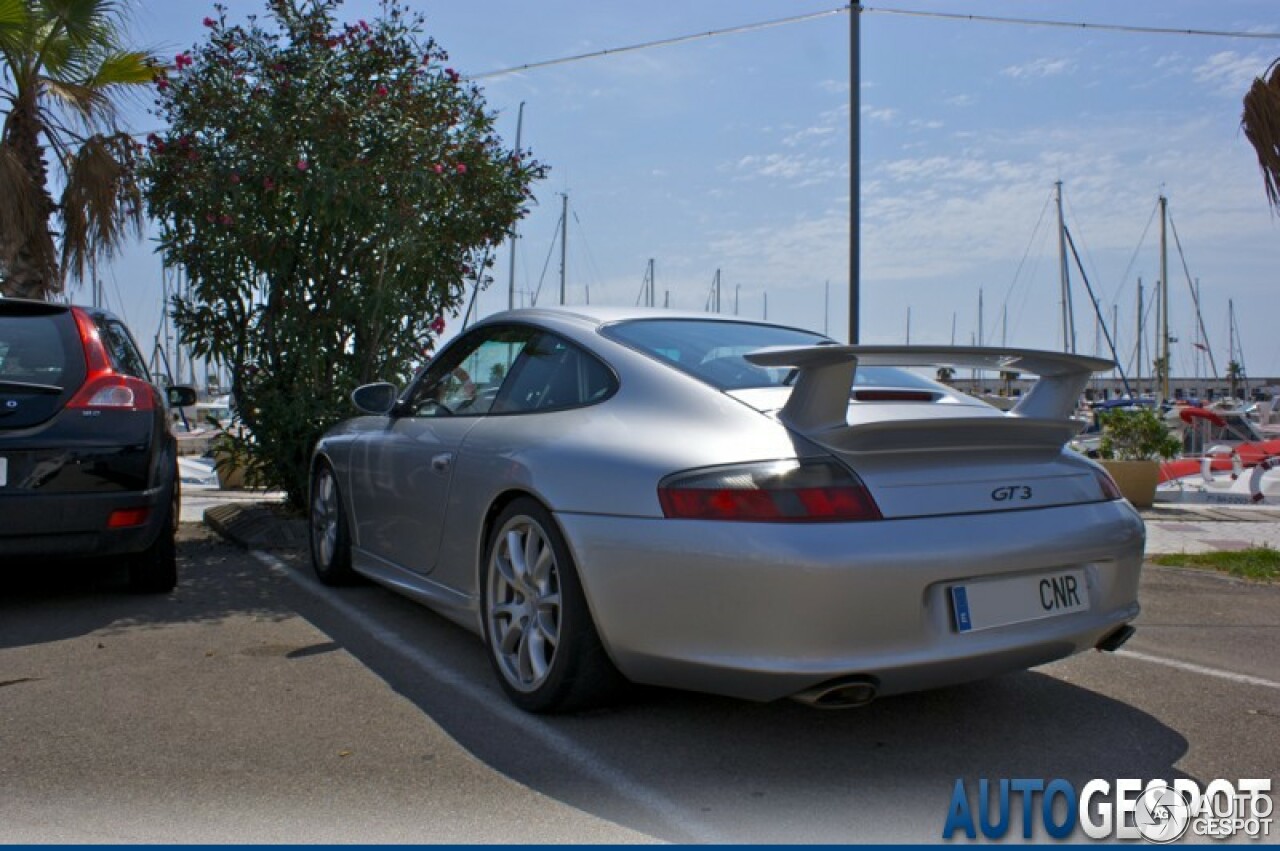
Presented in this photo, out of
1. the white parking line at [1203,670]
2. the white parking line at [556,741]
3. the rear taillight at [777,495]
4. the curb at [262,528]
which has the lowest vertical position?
the white parking line at [556,741]

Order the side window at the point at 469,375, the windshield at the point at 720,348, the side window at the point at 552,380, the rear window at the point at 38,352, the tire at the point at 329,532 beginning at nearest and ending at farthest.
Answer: the windshield at the point at 720,348 → the side window at the point at 552,380 → the side window at the point at 469,375 → the rear window at the point at 38,352 → the tire at the point at 329,532

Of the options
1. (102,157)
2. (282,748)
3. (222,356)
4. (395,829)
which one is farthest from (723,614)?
(102,157)

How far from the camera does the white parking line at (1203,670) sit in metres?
4.07

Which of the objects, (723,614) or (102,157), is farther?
(102,157)

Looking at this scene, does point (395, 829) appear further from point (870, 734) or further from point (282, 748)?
point (870, 734)

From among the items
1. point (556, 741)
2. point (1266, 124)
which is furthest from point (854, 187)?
point (556, 741)

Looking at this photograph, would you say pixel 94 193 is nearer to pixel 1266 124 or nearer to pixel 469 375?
pixel 469 375

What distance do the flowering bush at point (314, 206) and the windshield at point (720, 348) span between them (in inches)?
138

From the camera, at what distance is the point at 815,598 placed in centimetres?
284

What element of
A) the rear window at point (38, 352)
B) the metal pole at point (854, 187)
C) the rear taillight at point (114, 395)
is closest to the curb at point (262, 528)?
the rear taillight at point (114, 395)

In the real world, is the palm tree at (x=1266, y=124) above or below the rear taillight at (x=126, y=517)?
above

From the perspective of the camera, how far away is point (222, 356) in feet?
25.7

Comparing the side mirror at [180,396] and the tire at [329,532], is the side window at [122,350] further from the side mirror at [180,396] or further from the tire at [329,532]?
the tire at [329,532]

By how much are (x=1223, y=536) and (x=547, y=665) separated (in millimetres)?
7340
